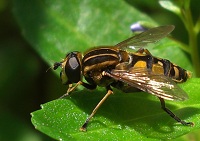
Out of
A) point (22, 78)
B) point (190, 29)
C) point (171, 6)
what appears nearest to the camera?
point (190, 29)

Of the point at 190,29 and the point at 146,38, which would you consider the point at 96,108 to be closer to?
the point at 146,38

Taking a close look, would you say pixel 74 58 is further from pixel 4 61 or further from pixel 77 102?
pixel 4 61

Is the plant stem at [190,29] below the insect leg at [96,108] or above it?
below

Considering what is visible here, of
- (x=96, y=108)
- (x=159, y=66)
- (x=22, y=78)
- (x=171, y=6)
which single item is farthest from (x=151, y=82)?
(x=22, y=78)

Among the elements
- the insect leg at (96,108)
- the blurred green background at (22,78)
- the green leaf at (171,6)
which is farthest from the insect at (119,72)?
the blurred green background at (22,78)

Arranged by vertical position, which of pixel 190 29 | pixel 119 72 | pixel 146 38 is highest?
pixel 119 72

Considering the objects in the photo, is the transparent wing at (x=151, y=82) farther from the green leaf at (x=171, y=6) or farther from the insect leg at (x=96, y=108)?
the green leaf at (x=171, y=6)

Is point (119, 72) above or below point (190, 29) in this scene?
above
